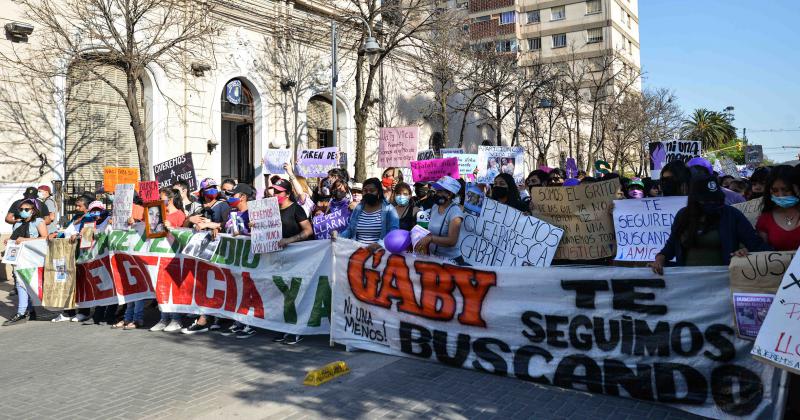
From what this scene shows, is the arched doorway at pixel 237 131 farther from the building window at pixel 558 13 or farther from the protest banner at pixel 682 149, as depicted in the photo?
the building window at pixel 558 13

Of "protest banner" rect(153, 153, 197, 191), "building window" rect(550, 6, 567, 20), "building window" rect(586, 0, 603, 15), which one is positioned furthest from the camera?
"building window" rect(550, 6, 567, 20)

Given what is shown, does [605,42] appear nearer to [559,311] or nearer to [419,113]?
[419,113]

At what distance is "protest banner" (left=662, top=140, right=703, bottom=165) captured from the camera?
11.0m

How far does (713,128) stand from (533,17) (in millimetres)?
31281

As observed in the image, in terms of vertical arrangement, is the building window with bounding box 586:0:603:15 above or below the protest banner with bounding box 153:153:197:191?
above

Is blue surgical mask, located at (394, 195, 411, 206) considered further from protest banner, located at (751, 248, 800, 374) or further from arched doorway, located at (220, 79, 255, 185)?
arched doorway, located at (220, 79, 255, 185)

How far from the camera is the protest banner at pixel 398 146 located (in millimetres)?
13039

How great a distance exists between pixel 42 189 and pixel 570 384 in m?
10.2

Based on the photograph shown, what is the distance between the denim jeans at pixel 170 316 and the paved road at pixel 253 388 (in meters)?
0.82

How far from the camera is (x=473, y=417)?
13.9 feet

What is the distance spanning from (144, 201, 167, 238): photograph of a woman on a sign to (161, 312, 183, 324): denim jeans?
1057 millimetres

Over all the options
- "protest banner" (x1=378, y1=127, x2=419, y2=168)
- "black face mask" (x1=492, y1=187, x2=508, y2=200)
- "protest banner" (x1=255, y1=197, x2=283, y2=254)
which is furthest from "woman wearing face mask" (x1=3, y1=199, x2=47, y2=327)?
"protest banner" (x1=378, y1=127, x2=419, y2=168)

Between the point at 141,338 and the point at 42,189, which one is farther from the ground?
the point at 42,189

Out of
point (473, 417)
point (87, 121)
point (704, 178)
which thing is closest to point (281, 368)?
point (473, 417)
